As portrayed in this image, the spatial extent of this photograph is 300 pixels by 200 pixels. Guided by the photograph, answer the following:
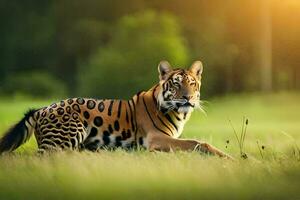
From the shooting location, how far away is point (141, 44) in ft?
20.0

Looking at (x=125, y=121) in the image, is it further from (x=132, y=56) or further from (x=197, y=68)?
(x=197, y=68)

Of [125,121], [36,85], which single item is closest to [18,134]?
[36,85]

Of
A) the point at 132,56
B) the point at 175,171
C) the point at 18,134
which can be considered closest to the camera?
the point at 175,171

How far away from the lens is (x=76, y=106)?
242 inches

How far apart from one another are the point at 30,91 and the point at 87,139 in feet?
1.37

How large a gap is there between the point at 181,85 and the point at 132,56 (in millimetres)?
324

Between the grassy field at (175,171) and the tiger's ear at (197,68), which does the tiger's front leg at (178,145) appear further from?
the tiger's ear at (197,68)

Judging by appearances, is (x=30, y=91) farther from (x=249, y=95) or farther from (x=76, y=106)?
(x=249, y=95)

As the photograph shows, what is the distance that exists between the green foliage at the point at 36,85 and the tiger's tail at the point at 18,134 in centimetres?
11

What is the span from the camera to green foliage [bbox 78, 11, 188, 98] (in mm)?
6066

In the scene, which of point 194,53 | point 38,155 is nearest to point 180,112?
point 194,53

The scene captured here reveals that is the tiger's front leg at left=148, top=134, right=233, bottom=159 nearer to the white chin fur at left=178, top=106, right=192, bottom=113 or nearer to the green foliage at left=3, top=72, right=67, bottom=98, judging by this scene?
the white chin fur at left=178, top=106, right=192, bottom=113

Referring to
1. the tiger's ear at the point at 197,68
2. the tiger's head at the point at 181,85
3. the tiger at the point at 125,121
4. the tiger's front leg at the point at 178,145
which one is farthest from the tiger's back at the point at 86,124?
the tiger's ear at the point at 197,68

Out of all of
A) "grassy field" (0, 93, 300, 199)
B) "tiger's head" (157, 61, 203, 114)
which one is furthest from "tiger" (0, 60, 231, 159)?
"grassy field" (0, 93, 300, 199)
